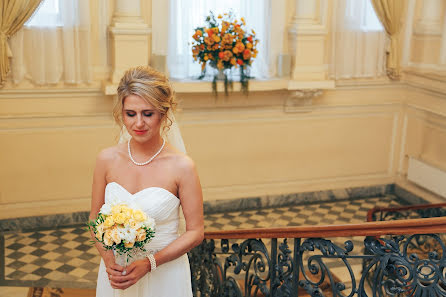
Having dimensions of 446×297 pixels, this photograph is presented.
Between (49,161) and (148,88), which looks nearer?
(148,88)

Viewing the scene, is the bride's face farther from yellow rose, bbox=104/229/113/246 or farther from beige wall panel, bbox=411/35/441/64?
beige wall panel, bbox=411/35/441/64

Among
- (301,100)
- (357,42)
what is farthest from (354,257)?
(357,42)

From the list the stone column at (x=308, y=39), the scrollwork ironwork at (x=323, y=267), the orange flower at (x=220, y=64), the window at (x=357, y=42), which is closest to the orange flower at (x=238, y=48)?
the orange flower at (x=220, y=64)

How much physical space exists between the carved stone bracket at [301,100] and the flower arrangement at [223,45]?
0.92 metres

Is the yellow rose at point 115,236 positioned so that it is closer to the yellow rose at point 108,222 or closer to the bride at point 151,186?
the yellow rose at point 108,222

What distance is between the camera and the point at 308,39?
795 centimetres

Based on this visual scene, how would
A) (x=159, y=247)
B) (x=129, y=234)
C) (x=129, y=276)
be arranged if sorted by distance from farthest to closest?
(x=159, y=247) → (x=129, y=276) → (x=129, y=234)

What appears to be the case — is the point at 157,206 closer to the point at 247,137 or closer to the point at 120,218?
the point at 120,218

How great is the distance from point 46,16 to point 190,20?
1.76 metres

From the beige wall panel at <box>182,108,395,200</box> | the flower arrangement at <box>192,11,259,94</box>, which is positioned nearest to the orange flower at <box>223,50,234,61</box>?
the flower arrangement at <box>192,11,259,94</box>

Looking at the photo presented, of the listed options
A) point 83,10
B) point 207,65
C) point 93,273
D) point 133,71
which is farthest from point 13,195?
point 133,71

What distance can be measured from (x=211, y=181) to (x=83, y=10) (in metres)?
2.83

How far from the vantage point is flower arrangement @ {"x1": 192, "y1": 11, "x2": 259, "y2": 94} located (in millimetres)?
7344

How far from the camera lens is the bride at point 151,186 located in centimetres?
294
